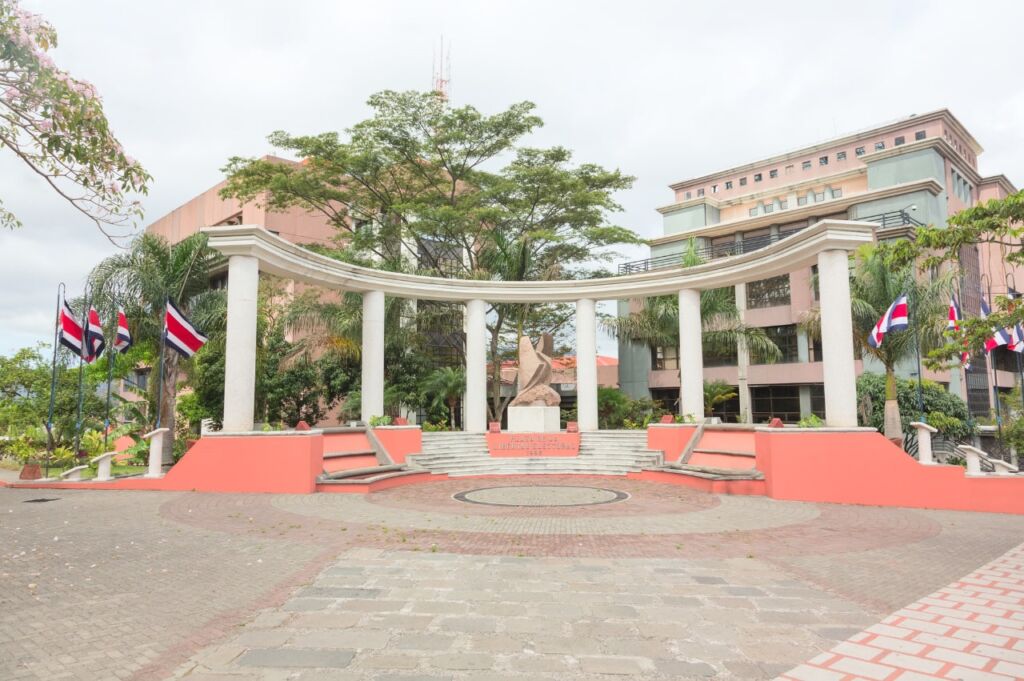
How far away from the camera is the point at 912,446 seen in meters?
20.2

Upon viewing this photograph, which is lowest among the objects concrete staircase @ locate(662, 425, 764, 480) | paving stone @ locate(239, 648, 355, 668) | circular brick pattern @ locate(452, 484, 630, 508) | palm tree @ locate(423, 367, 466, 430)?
circular brick pattern @ locate(452, 484, 630, 508)

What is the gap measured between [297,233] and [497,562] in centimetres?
2955

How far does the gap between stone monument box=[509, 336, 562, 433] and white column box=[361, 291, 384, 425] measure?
4675 mm

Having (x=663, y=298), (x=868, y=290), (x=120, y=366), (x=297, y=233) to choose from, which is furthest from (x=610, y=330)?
(x=120, y=366)

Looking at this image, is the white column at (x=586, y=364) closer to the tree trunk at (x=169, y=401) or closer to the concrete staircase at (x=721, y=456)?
the concrete staircase at (x=721, y=456)

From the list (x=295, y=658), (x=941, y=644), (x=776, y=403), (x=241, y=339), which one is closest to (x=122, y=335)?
(x=241, y=339)

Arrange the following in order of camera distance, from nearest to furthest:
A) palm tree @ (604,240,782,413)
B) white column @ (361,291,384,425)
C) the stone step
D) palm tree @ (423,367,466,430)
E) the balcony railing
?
the stone step → white column @ (361,291,384,425) → palm tree @ (604,240,782,413) → palm tree @ (423,367,466,430) → the balcony railing

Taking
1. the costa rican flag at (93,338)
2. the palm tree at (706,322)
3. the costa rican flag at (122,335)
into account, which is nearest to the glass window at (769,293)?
the palm tree at (706,322)

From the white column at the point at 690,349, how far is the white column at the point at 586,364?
10.3 ft

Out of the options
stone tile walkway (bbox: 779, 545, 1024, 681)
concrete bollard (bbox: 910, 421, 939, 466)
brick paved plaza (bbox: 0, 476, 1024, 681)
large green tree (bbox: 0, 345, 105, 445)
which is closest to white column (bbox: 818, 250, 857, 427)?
concrete bollard (bbox: 910, 421, 939, 466)

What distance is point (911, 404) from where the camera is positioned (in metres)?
23.6

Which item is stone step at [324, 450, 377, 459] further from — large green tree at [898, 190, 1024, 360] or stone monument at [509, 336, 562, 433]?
large green tree at [898, 190, 1024, 360]

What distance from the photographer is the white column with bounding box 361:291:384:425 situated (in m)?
19.6

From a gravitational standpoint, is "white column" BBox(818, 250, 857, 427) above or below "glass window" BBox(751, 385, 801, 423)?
above
